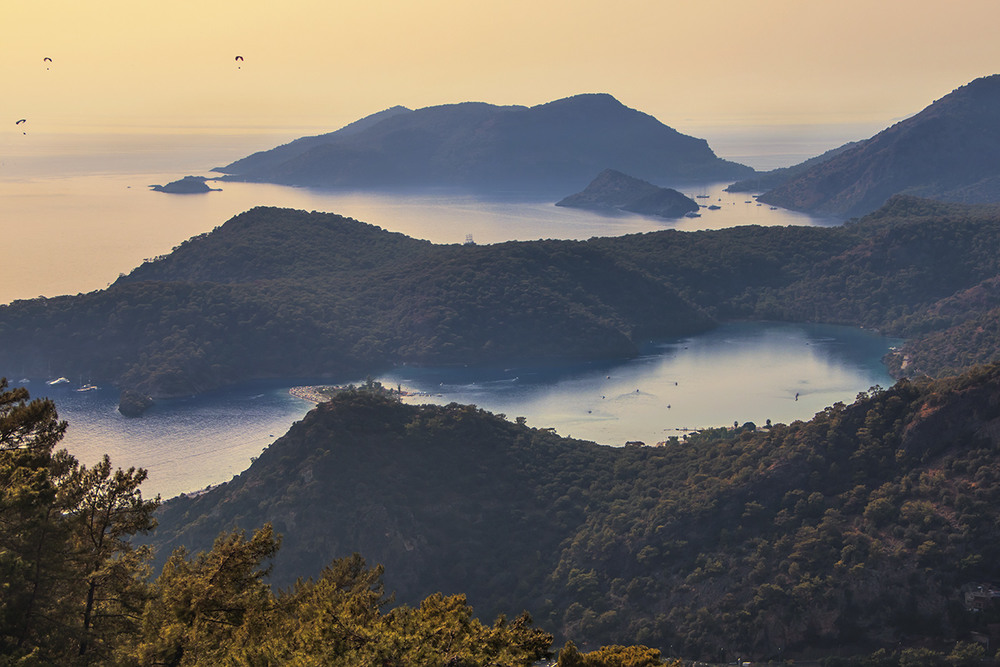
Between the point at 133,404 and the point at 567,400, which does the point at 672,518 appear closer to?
the point at 567,400

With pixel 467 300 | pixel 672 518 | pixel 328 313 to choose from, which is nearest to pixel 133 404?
pixel 328 313

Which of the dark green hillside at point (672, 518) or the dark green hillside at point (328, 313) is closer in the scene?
the dark green hillside at point (672, 518)

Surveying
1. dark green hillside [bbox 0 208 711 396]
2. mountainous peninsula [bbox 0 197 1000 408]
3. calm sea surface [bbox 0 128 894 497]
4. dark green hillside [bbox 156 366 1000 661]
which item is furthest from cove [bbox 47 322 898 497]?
dark green hillside [bbox 156 366 1000 661]

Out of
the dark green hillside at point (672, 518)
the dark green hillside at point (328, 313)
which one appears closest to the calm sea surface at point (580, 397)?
the dark green hillside at point (328, 313)

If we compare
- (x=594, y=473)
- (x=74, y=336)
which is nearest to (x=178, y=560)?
(x=594, y=473)

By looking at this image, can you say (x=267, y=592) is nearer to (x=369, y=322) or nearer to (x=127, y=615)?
(x=127, y=615)

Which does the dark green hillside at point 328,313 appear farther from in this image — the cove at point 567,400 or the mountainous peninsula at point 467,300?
the cove at point 567,400
